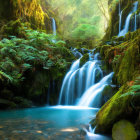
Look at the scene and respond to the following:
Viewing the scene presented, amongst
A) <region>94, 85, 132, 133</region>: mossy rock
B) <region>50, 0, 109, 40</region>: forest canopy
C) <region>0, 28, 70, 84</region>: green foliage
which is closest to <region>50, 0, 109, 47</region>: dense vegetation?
<region>50, 0, 109, 40</region>: forest canopy

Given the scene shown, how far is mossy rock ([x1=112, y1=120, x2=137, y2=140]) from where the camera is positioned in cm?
268

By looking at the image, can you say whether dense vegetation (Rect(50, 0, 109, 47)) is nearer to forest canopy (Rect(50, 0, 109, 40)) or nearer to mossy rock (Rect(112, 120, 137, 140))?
forest canopy (Rect(50, 0, 109, 40))

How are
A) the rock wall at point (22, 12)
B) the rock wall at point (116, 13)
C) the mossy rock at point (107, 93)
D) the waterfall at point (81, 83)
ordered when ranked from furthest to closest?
the rock wall at point (116, 13) < the rock wall at point (22, 12) < the waterfall at point (81, 83) < the mossy rock at point (107, 93)

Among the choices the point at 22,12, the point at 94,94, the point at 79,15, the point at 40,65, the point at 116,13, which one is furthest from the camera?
the point at 79,15

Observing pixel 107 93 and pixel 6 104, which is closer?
pixel 107 93

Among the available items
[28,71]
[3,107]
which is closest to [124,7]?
[28,71]

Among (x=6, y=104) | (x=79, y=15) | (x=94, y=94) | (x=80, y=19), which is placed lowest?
(x=6, y=104)

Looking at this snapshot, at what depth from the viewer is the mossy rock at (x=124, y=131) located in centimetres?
268

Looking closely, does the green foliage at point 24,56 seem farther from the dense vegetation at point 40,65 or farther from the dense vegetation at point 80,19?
the dense vegetation at point 80,19

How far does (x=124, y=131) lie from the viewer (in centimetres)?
279

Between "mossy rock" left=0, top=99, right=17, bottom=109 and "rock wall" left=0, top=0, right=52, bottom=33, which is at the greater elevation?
"rock wall" left=0, top=0, right=52, bottom=33

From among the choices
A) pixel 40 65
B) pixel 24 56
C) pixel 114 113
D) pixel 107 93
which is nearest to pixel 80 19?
pixel 40 65

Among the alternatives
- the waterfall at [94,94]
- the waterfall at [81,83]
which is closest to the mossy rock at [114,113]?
the waterfall at [94,94]

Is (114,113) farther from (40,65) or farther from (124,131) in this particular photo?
(40,65)
